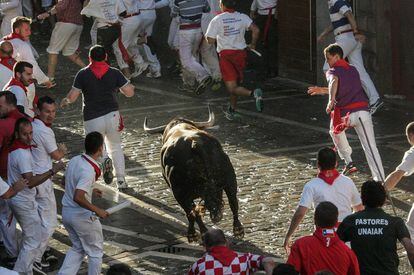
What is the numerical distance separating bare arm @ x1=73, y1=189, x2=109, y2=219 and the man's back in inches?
111

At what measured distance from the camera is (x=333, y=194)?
12.0 m

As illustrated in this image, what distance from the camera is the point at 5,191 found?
12312 mm

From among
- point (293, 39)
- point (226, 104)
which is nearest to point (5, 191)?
point (226, 104)

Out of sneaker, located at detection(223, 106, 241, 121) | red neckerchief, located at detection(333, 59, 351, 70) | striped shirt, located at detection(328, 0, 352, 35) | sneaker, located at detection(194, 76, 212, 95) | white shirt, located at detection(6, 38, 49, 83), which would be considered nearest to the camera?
red neckerchief, located at detection(333, 59, 351, 70)

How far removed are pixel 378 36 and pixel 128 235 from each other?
338 inches

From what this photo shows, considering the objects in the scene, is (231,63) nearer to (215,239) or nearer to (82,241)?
(82,241)

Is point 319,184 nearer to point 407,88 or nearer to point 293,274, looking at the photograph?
point 293,274

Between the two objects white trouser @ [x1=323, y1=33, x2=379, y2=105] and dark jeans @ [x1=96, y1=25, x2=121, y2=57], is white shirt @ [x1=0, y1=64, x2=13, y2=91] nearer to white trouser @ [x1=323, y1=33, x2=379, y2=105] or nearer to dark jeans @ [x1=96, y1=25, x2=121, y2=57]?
white trouser @ [x1=323, y1=33, x2=379, y2=105]

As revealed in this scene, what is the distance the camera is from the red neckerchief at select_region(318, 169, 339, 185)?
1202 centimetres

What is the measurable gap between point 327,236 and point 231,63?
11.1 metres

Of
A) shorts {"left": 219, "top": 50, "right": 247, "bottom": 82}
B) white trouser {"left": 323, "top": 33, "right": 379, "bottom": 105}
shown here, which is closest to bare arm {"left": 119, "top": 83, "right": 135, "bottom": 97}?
shorts {"left": 219, "top": 50, "right": 247, "bottom": 82}

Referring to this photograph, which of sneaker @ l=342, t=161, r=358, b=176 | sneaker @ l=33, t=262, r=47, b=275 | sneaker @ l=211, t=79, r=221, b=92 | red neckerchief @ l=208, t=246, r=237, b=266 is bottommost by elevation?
sneaker @ l=211, t=79, r=221, b=92

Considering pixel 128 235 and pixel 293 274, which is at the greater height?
pixel 293 274

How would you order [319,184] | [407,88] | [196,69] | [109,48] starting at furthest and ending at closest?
[109,48] < [196,69] < [407,88] < [319,184]
